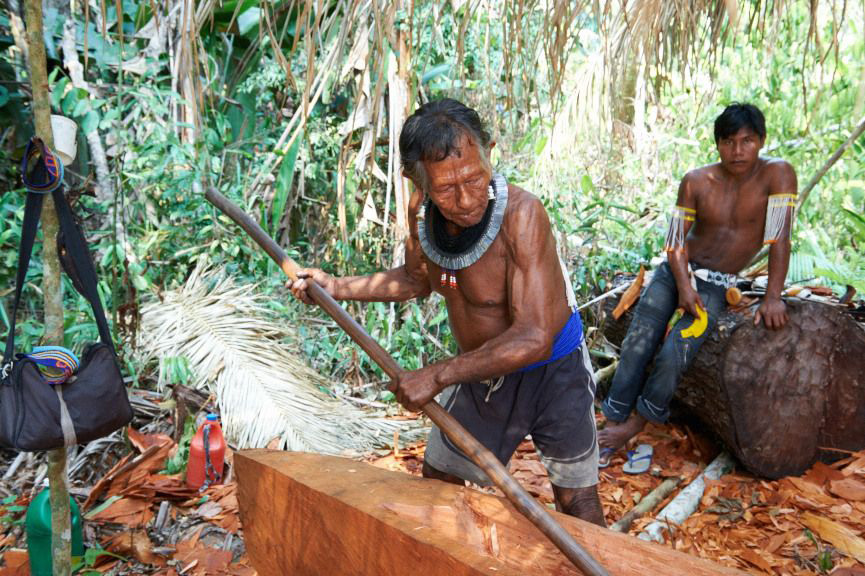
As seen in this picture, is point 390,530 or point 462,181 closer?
point 390,530

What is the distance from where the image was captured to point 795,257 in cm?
447

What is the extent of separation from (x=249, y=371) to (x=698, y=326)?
2498 millimetres

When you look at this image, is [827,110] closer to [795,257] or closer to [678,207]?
[795,257]

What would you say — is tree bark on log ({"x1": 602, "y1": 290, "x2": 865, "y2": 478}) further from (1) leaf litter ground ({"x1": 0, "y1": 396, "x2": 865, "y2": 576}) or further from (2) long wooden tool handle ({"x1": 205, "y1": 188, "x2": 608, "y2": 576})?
(2) long wooden tool handle ({"x1": 205, "y1": 188, "x2": 608, "y2": 576})

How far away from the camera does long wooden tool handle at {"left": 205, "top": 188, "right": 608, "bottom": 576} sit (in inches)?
60.7

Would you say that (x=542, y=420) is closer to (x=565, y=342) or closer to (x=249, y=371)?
(x=565, y=342)

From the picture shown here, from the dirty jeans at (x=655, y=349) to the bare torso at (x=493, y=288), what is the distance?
4.87 ft

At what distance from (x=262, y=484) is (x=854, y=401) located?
2.93m

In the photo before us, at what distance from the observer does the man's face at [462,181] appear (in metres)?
1.89

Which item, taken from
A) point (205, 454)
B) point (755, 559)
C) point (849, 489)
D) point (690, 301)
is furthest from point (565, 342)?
point (205, 454)

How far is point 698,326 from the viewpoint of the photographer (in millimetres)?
3402

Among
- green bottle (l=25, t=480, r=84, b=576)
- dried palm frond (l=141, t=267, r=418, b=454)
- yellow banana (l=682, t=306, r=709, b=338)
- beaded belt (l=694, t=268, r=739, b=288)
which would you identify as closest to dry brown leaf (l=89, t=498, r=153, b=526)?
green bottle (l=25, t=480, r=84, b=576)

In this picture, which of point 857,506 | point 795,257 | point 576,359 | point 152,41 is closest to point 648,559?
point 576,359

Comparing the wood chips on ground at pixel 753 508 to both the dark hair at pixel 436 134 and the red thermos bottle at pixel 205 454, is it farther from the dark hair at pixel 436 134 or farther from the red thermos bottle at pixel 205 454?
the dark hair at pixel 436 134
